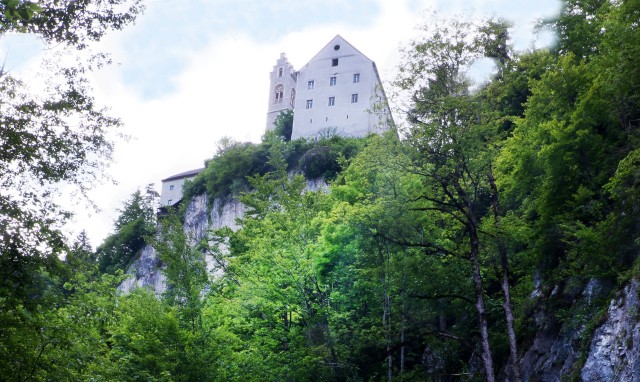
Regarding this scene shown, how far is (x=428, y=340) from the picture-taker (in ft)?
46.8

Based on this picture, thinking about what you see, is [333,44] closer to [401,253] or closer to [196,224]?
[196,224]

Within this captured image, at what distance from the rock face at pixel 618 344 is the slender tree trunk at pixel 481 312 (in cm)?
Answer: 201

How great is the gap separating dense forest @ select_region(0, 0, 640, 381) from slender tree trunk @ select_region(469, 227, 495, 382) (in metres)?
0.05

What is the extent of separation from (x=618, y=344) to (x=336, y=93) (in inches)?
1826

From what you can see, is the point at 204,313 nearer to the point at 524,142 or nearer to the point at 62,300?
the point at 62,300

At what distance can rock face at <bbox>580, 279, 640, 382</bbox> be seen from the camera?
29.9 feet

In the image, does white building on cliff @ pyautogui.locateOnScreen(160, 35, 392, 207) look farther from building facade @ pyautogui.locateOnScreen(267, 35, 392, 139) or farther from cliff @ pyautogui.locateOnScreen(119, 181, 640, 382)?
cliff @ pyautogui.locateOnScreen(119, 181, 640, 382)

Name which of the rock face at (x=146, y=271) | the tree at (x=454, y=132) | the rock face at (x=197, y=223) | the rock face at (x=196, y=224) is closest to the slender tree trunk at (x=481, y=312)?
the tree at (x=454, y=132)

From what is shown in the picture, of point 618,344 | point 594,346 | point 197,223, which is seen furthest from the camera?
point 197,223

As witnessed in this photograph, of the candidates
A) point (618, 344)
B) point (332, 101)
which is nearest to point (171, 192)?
point (332, 101)

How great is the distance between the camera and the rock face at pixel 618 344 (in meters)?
9.11

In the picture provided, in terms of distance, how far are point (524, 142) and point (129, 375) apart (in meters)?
13.7

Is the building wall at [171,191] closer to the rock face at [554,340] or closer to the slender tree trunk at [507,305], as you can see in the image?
the slender tree trunk at [507,305]

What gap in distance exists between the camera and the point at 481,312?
41.7 feet
